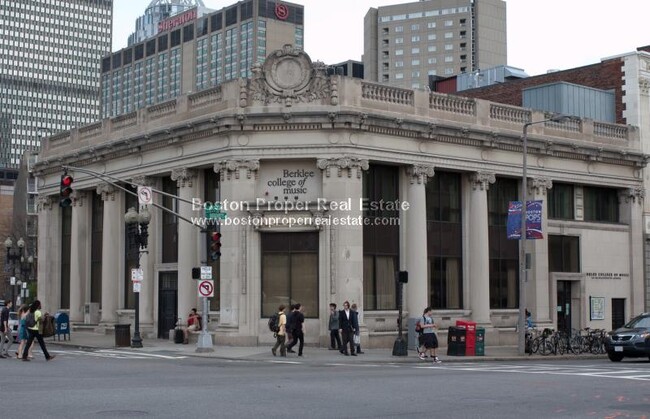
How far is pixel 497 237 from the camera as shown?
4394 cm

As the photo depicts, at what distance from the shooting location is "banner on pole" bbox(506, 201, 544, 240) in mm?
37000

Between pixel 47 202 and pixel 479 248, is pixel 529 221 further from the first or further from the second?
pixel 47 202

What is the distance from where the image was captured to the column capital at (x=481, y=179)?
4212 cm

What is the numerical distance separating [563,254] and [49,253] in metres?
27.2

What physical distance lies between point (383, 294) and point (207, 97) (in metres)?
11.0

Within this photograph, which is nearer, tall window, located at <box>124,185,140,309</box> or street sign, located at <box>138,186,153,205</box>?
street sign, located at <box>138,186,153,205</box>

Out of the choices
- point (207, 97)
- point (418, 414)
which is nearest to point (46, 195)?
point (207, 97)

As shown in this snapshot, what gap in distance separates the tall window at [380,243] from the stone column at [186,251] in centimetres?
741

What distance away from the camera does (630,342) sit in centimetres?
3200

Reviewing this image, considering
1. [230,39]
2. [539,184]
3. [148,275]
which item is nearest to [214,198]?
[148,275]

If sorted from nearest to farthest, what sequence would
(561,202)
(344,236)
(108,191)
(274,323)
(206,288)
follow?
(206,288) < (274,323) < (344,236) < (561,202) < (108,191)

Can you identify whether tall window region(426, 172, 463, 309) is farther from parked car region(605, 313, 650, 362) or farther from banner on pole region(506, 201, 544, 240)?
parked car region(605, 313, 650, 362)

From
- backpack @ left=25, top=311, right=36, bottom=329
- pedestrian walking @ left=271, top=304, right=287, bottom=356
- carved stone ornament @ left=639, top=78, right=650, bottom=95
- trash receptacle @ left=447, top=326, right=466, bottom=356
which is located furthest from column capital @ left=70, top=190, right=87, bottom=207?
carved stone ornament @ left=639, top=78, right=650, bottom=95

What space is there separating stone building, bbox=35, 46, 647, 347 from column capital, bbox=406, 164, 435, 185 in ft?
0.21
